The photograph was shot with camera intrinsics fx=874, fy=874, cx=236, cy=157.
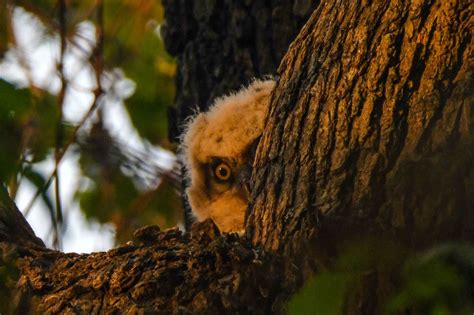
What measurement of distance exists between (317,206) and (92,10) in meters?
3.20

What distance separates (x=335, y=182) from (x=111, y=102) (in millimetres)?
2593

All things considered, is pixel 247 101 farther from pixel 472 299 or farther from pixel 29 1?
pixel 472 299

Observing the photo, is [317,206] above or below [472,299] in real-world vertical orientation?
above

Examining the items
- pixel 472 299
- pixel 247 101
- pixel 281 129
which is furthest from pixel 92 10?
pixel 472 299

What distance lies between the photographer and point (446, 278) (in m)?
1.39

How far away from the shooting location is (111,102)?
4594 millimetres

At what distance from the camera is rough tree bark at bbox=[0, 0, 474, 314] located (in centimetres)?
203

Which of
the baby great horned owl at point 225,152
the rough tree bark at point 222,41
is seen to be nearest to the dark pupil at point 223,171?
the baby great horned owl at point 225,152

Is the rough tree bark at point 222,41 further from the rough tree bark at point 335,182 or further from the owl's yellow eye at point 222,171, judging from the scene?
the rough tree bark at point 335,182

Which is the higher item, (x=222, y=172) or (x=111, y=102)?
(x=111, y=102)

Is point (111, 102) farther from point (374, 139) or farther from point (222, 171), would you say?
point (374, 139)

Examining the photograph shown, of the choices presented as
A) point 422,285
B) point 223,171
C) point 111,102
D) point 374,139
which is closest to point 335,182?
point 374,139

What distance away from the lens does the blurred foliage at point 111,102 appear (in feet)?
13.1

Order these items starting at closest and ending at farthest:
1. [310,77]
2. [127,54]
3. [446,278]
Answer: [446,278], [310,77], [127,54]
